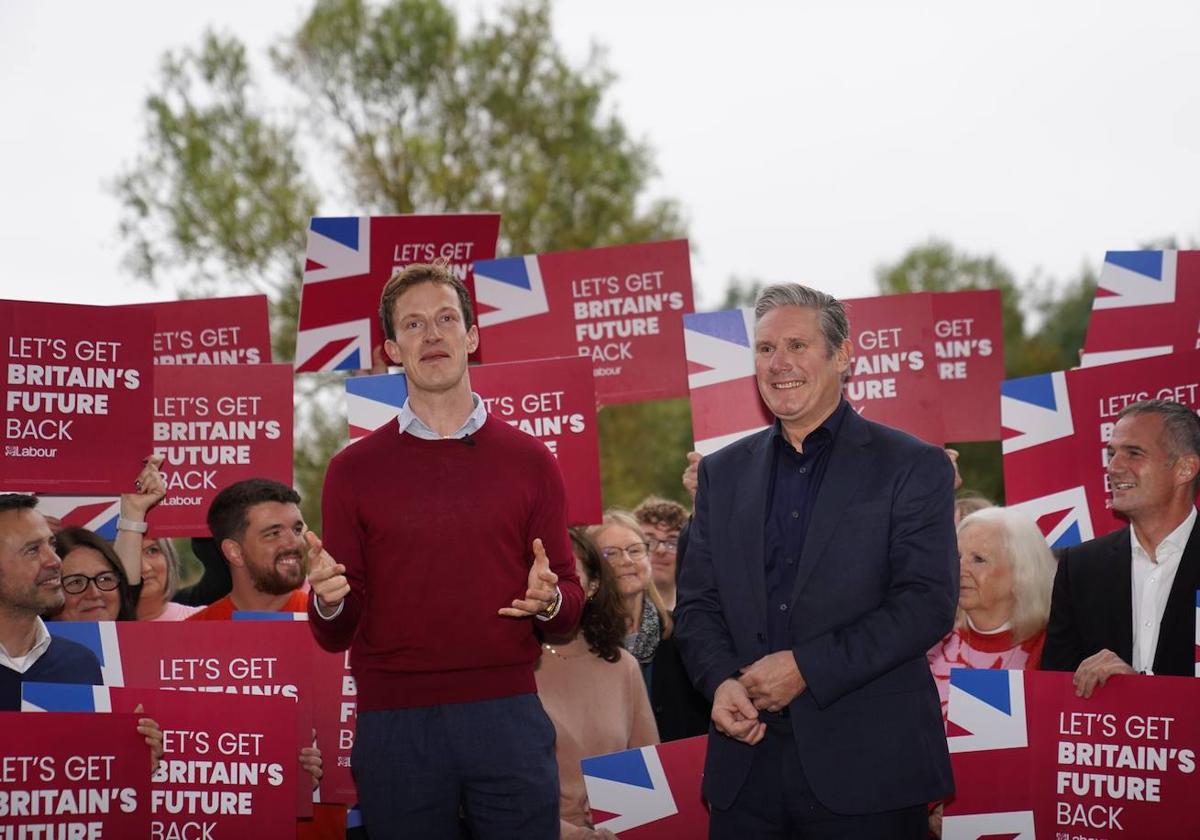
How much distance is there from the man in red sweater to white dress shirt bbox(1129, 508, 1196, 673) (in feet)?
7.48

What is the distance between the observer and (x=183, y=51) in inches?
757

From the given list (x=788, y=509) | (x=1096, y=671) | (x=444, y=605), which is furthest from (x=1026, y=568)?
(x=444, y=605)

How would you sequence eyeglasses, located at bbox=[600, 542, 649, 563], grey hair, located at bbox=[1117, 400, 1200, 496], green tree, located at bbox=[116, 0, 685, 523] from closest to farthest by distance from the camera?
1. grey hair, located at bbox=[1117, 400, 1200, 496]
2. eyeglasses, located at bbox=[600, 542, 649, 563]
3. green tree, located at bbox=[116, 0, 685, 523]

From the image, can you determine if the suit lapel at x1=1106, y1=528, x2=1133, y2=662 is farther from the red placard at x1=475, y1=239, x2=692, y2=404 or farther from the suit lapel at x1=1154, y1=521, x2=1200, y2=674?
the red placard at x1=475, y1=239, x2=692, y2=404

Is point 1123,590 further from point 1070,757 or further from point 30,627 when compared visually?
point 30,627

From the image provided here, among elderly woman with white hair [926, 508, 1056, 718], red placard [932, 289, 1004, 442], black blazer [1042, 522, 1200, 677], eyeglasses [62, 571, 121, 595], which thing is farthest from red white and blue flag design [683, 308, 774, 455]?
eyeglasses [62, 571, 121, 595]

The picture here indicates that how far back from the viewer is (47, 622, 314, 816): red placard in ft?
18.6

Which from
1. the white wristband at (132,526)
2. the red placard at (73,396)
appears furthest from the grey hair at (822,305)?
the white wristband at (132,526)

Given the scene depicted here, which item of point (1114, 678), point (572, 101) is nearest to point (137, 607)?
point (1114, 678)

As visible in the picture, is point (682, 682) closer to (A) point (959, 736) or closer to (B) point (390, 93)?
(A) point (959, 736)

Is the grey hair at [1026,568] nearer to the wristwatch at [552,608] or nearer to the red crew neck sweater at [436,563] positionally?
the red crew neck sweater at [436,563]

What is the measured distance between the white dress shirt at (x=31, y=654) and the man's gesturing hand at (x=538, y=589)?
2.28 meters

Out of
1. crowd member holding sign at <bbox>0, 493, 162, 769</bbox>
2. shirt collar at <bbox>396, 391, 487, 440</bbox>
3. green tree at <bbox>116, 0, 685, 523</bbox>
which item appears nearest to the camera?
shirt collar at <bbox>396, 391, 487, 440</bbox>

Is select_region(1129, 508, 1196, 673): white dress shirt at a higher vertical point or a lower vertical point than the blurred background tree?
lower
